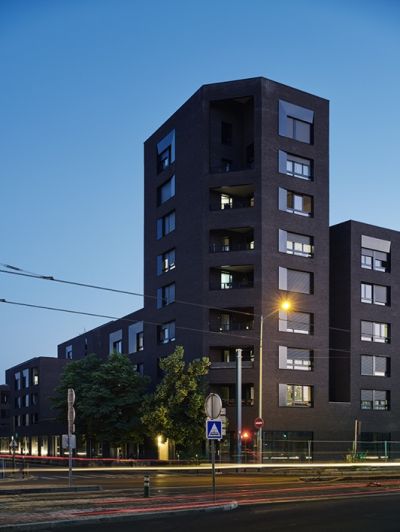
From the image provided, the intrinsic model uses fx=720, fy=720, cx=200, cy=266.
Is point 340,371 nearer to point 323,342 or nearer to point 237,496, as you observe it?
point 323,342

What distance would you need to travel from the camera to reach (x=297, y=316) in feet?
183

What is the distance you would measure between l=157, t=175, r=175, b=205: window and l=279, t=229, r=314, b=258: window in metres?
11.2

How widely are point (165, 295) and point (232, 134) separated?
1476 cm

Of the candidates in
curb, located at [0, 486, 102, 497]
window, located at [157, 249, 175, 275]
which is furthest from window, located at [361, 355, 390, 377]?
curb, located at [0, 486, 102, 497]

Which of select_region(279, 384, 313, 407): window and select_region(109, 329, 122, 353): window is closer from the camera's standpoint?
select_region(279, 384, 313, 407): window

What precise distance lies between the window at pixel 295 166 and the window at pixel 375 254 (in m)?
8.05

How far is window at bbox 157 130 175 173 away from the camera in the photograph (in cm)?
6253

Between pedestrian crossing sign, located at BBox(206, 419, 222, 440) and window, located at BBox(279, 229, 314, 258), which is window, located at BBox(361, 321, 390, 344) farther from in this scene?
pedestrian crossing sign, located at BBox(206, 419, 222, 440)

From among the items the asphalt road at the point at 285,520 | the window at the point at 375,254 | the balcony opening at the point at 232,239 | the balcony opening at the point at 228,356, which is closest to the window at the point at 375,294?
the window at the point at 375,254

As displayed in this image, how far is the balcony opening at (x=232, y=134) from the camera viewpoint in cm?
5862

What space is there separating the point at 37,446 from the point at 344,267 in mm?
53404

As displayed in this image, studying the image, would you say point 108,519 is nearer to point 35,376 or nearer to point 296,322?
point 296,322

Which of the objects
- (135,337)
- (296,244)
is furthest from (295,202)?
(135,337)

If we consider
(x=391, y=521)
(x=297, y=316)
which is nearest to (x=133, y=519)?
(x=391, y=521)
